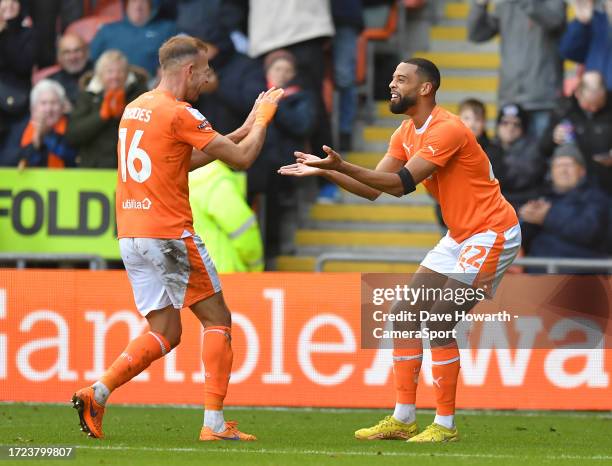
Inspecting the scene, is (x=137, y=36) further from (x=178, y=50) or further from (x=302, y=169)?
(x=302, y=169)

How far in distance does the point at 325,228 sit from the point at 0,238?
3544mm

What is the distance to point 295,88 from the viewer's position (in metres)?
15.7

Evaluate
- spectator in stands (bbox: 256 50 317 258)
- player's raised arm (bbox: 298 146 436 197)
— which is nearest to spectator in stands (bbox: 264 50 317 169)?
spectator in stands (bbox: 256 50 317 258)

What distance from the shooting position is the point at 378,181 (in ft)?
32.3

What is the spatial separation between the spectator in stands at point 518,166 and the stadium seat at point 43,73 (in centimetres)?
462

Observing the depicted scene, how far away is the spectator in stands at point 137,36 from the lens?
1633 centimetres

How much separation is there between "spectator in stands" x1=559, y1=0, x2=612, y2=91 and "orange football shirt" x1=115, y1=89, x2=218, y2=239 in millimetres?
6865

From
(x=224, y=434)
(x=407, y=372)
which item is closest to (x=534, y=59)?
(x=407, y=372)

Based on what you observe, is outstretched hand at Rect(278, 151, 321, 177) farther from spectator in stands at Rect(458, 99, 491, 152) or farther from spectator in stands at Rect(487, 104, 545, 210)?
spectator in stands at Rect(487, 104, 545, 210)

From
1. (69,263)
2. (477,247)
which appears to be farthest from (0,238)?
(477,247)

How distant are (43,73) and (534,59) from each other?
4.99 meters

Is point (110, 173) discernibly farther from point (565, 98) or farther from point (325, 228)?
point (565, 98)

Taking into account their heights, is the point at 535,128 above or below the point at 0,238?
above

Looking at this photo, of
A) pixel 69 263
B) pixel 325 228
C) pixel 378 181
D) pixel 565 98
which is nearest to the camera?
pixel 378 181
